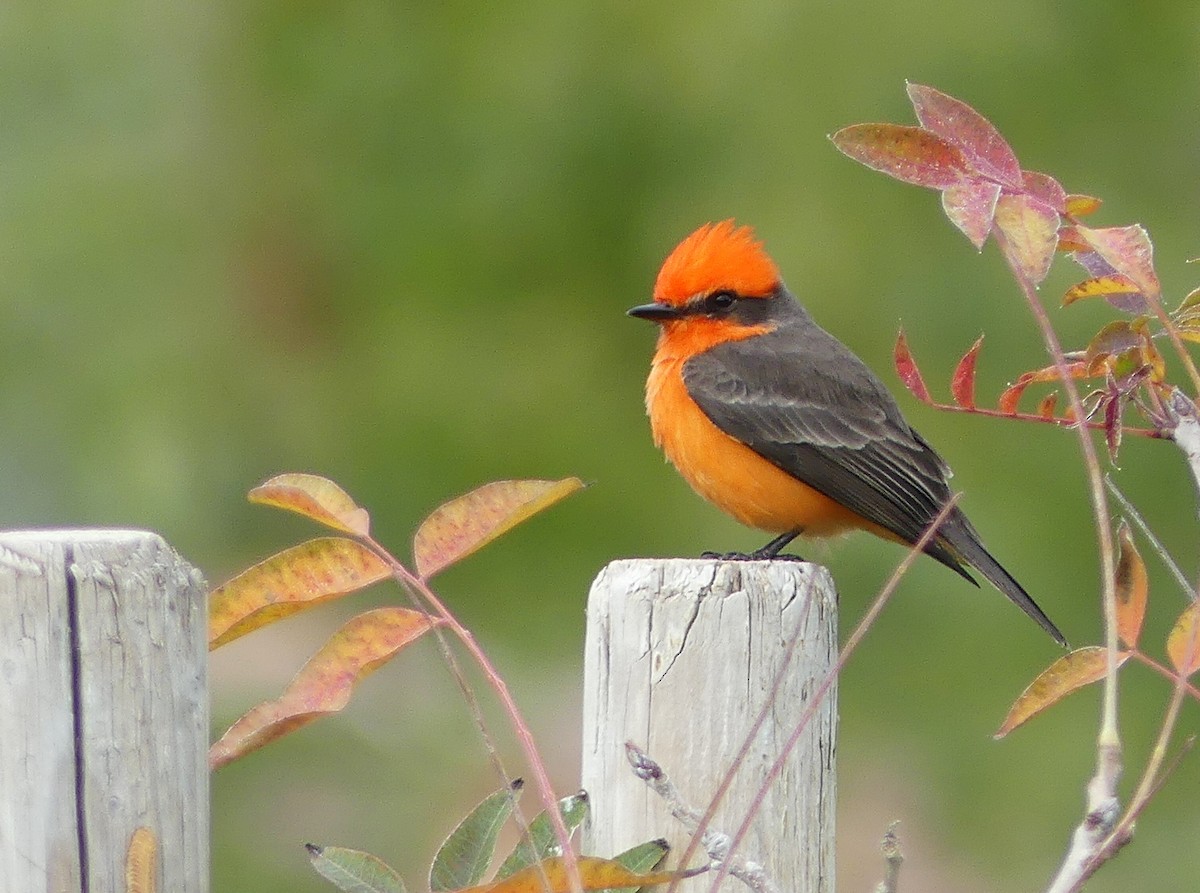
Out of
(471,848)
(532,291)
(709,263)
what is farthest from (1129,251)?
(532,291)

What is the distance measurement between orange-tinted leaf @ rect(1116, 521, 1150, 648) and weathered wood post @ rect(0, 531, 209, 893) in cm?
103

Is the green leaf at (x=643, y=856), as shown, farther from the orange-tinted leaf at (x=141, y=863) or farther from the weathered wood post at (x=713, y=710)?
the orange-tinted leaf at (x=141, y=863)

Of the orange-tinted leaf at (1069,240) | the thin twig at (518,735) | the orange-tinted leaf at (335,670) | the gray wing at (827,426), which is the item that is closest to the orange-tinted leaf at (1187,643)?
the orange-tinted leaf at (1069,240)

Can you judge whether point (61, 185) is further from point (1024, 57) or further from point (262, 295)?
point (1024, 57)

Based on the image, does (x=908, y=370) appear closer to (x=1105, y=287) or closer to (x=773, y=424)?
(x=1105, y=287)

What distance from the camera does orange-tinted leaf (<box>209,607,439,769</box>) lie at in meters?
2.05

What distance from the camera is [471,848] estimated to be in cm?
204

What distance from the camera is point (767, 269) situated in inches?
211

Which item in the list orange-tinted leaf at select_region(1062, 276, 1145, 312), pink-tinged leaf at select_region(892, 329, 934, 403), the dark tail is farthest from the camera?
the dark tail

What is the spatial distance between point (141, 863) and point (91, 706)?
18 centimetres

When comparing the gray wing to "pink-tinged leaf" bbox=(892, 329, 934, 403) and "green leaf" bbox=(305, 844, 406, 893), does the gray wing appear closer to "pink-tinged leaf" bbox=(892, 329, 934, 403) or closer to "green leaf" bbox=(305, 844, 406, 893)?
"pink-tinged leaf" bbox=(892, 329, 934, 403)

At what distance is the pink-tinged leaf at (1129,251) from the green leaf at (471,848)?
2.99 feet

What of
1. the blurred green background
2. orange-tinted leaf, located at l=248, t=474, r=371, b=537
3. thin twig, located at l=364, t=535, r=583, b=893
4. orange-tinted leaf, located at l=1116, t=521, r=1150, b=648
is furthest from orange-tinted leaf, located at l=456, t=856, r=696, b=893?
the blurred green background

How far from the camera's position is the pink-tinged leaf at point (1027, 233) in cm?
194
